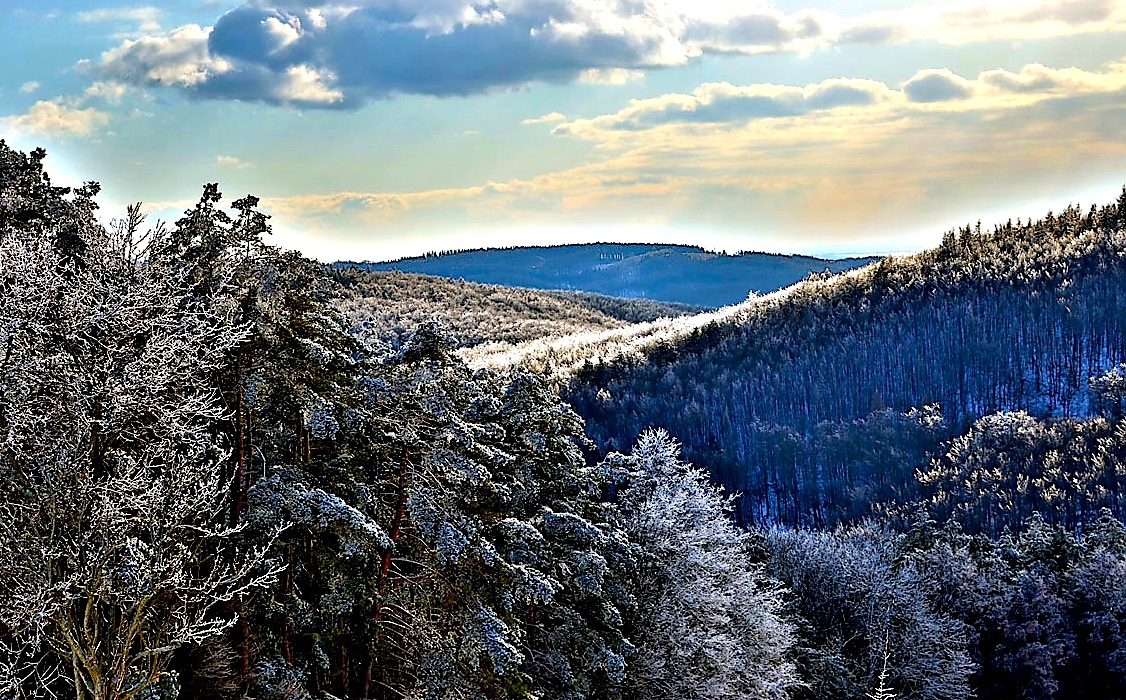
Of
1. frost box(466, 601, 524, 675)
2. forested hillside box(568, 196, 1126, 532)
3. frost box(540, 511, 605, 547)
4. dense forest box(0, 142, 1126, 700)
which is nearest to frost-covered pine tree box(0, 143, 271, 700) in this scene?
dense forest box(0, 142, 1126, 700)

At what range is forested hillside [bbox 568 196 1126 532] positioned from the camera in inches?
3890

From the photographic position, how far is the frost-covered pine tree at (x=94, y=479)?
11.9 meters

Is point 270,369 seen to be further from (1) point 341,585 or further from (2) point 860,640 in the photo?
(2) point 860,640

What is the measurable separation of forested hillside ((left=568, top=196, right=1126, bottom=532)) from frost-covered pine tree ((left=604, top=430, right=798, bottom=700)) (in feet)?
213

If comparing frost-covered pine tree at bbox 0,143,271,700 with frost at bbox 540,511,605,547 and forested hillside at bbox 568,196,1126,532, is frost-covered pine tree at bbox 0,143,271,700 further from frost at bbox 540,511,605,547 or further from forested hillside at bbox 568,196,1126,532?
forested hillside at bbox 568,196,1126,532

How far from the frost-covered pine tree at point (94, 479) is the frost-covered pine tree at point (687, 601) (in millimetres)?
15039

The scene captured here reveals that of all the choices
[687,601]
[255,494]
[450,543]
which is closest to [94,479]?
[255,494]

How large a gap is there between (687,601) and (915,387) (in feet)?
358

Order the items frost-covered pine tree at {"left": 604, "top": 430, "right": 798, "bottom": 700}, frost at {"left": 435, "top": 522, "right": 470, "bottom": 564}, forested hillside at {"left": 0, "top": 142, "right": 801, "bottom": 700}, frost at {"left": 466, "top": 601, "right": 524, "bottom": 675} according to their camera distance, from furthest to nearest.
→ 1. frost-covered pine tree at {"left": 604, "top": 430, "right": 798, "bottom": 700}
2. frost at {"left": 466, "top": 601, "right": 524, "bottom": 675}
3. frost at {"left": 435, "top": 522, "right": 470, "bottom": 564}
4. forested hillside at {"left": 0, "top": 142, "right": 801, "bottom": 700}

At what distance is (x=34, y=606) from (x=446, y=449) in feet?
21.2

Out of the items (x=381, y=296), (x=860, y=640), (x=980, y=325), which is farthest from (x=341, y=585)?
(x=381, y=296)

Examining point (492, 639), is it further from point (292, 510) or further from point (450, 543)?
point (292, 510)

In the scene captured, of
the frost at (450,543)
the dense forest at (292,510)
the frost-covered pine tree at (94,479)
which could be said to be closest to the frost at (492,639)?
the dense forest at (292,510)

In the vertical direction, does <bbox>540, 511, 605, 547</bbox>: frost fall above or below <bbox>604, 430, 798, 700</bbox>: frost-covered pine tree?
above
